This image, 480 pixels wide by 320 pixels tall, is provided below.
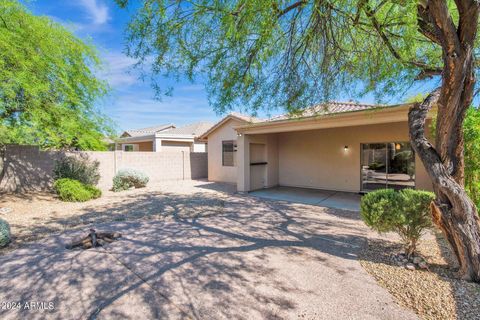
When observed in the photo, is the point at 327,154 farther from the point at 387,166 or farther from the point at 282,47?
the point at 282,47

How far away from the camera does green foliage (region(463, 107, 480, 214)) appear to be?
16.4 ft

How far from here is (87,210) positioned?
7.82 m

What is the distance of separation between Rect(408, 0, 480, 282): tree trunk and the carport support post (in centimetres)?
778

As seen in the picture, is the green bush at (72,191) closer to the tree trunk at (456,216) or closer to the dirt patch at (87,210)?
the dirt patch at (87,210)

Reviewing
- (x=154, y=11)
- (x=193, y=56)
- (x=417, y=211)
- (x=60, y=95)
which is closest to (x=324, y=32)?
(x=193, y=56)

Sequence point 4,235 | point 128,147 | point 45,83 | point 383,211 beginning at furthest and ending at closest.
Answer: point 128,147, point 45,83, point 4,235, point 383,211

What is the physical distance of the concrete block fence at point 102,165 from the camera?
9.30m

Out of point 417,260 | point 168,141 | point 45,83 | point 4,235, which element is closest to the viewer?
point 417,260

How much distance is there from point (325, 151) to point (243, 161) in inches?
164

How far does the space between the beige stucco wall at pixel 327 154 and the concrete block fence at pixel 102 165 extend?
6.58m

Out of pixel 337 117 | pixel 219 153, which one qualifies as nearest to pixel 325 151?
pixel 337 117

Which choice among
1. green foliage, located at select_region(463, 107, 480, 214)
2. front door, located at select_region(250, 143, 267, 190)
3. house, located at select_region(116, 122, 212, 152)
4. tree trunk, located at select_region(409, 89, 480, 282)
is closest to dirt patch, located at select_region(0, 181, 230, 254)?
front door, located at select_region(250, 143, 267, 190)

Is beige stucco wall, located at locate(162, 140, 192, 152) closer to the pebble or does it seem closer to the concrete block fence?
the concrete block fence

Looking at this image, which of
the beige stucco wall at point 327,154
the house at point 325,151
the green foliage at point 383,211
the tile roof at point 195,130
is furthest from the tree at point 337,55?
the tile roof at point 195,130
